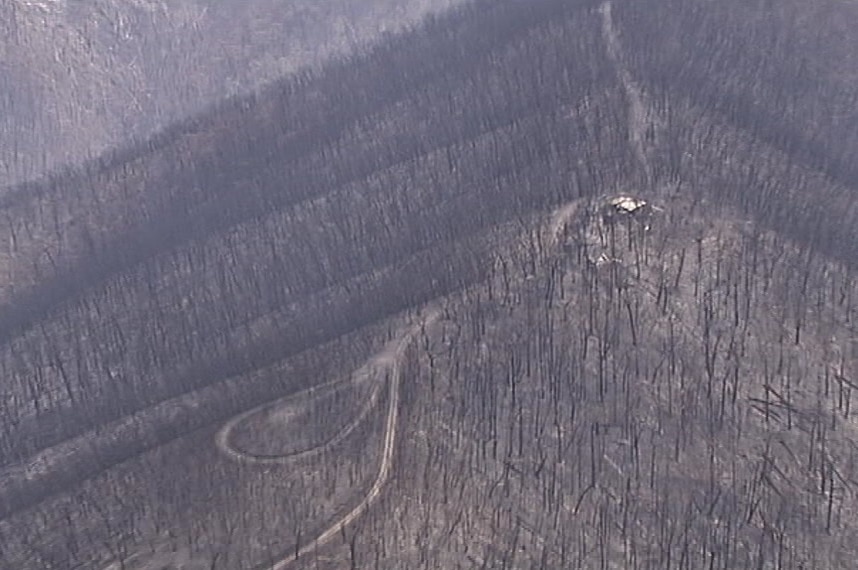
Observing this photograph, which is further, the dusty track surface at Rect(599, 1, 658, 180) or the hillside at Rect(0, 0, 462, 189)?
the hillside at Rect(0, 0, 462, 189)

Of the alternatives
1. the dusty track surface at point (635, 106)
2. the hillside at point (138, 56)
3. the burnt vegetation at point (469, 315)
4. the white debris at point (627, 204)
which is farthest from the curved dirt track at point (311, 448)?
the hillside at point (138, 56)

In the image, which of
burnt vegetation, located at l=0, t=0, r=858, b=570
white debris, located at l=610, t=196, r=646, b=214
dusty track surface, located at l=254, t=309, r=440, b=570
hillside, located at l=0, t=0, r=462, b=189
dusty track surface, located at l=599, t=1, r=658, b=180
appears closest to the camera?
dusty track surface, located at l=254, t=309, r=440, b=570

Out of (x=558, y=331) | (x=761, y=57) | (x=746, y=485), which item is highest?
(x=761, y=57)

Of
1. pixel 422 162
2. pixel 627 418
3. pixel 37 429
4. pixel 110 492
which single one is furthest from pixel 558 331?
pixel 37 429

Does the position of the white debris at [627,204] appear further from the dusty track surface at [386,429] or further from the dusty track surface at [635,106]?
the dusty track surface at [386,429]

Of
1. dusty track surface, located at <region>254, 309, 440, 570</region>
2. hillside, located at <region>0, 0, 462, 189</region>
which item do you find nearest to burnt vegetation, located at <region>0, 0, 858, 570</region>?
dusty track surface, located at <region>254, 309, 440, 570</region>

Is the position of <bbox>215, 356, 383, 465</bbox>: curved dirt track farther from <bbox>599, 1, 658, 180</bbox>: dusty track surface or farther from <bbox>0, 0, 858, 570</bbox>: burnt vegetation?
<bbox>599, 1, 658, 180</bbox>: dusty track surface

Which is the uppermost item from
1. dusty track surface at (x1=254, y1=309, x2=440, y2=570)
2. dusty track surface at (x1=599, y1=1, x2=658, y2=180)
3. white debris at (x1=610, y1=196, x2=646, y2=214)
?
dusty track surface at (x1=599, y1=1, x2=658, y2=180)

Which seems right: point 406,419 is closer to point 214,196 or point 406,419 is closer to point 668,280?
point 668,280

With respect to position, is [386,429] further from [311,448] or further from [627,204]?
[627,204]
